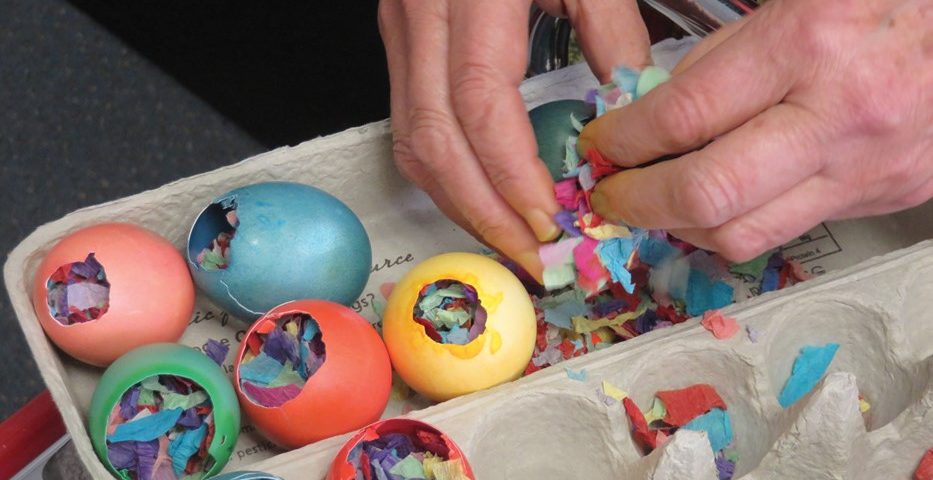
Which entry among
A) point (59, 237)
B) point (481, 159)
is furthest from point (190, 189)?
point (481, 159)

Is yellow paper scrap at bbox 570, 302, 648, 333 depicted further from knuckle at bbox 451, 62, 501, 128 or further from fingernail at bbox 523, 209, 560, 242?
knuckle at bbox 451, 62, 501, 128

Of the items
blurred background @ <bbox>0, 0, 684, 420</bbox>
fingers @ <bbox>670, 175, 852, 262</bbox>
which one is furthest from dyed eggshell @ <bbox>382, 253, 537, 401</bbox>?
blurred background @ <bbox>0, 0, 684, 420</bbox>

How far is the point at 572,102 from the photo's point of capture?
38.3 inches

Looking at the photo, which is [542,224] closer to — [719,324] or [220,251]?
[719,324]

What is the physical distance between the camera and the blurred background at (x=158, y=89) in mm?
1724

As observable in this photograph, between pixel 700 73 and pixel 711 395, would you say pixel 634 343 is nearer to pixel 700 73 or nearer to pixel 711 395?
pixel 711 395

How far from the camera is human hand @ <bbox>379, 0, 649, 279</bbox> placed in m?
0.82

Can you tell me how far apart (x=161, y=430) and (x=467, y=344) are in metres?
0.27

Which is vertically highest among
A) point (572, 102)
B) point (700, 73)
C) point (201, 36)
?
point (700, 73)

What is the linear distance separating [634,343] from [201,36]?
124 cm

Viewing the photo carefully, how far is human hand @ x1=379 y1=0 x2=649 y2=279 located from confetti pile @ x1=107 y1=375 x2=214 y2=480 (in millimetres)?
298

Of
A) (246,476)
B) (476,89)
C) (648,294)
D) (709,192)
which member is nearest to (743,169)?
(709,192)

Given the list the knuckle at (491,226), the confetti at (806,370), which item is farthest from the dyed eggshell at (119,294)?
the confetti at (806,370)

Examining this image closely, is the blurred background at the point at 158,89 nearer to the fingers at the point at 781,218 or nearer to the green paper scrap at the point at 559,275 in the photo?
the green paper scrap at the point at 559,275
